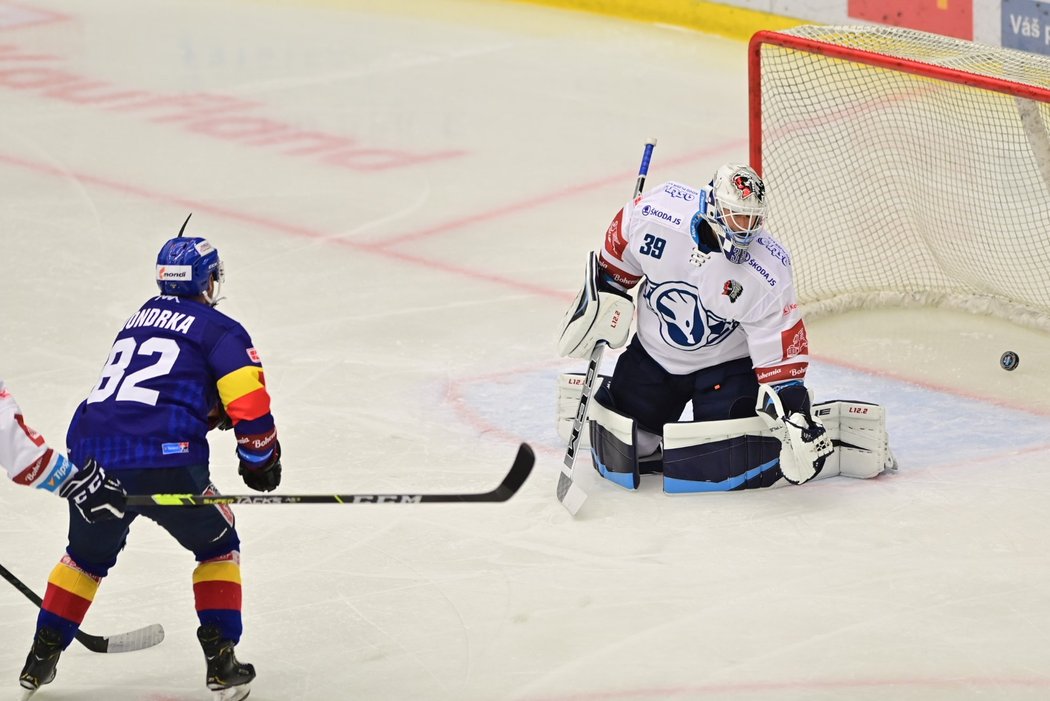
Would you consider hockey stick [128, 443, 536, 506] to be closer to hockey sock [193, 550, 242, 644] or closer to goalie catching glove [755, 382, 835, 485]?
hockey sock [193, 550, 242, 644]

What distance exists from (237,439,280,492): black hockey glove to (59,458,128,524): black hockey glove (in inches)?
10.4

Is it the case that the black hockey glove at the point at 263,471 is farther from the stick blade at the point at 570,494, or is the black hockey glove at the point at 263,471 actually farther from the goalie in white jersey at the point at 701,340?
the goalie in white jersey at the point at 701,340

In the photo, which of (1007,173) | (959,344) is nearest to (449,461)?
(959,344)

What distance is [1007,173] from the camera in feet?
21.3

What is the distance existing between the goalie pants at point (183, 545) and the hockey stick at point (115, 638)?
23 centimetres

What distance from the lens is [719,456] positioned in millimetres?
4758

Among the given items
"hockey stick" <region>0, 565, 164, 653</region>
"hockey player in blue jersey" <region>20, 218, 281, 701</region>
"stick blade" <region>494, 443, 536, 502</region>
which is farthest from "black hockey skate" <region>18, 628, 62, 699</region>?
"stick blade" <region>494, 443, 536, 502</region>

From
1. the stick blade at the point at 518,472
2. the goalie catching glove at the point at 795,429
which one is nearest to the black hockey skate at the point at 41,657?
the stick blade at the point at 518,472

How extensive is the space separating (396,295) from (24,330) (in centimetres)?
129

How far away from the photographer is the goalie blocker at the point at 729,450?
15.6ft

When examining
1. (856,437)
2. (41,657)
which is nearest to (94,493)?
(41,657)

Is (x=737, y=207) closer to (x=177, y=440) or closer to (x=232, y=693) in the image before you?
(x=177, y=440)

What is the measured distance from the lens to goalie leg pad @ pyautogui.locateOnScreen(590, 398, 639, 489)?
480 cm

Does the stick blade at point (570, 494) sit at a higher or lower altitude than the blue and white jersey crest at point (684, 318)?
lower
